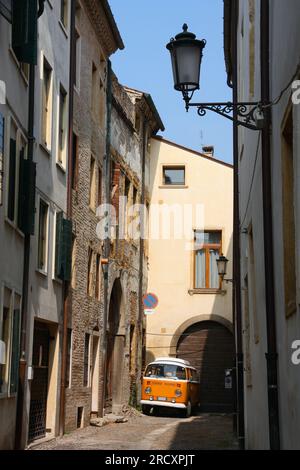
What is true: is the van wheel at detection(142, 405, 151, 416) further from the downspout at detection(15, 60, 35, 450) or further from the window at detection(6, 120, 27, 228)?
the window at detection(6, 120, 27, 228)

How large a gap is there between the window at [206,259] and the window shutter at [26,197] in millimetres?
18123

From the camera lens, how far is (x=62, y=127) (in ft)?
60.5

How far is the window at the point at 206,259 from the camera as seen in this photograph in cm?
3183

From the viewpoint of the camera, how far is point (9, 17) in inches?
508

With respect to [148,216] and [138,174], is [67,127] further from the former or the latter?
[148,216]

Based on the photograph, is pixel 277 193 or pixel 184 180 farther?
pixel 184 180

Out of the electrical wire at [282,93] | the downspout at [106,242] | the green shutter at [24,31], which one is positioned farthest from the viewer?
the downspout at [106,242]

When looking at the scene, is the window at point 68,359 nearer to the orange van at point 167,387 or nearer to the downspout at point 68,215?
the downspout at point 68,215

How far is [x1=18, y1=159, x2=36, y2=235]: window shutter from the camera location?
1416cm

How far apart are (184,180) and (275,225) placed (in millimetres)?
24629

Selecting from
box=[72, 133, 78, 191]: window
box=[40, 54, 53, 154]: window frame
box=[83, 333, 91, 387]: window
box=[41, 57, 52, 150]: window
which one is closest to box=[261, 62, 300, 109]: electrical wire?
box=[40, 54, 53, 154]: window frame

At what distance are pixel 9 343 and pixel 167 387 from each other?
13.7 meters

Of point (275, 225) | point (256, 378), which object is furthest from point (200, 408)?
point (275, 225)
